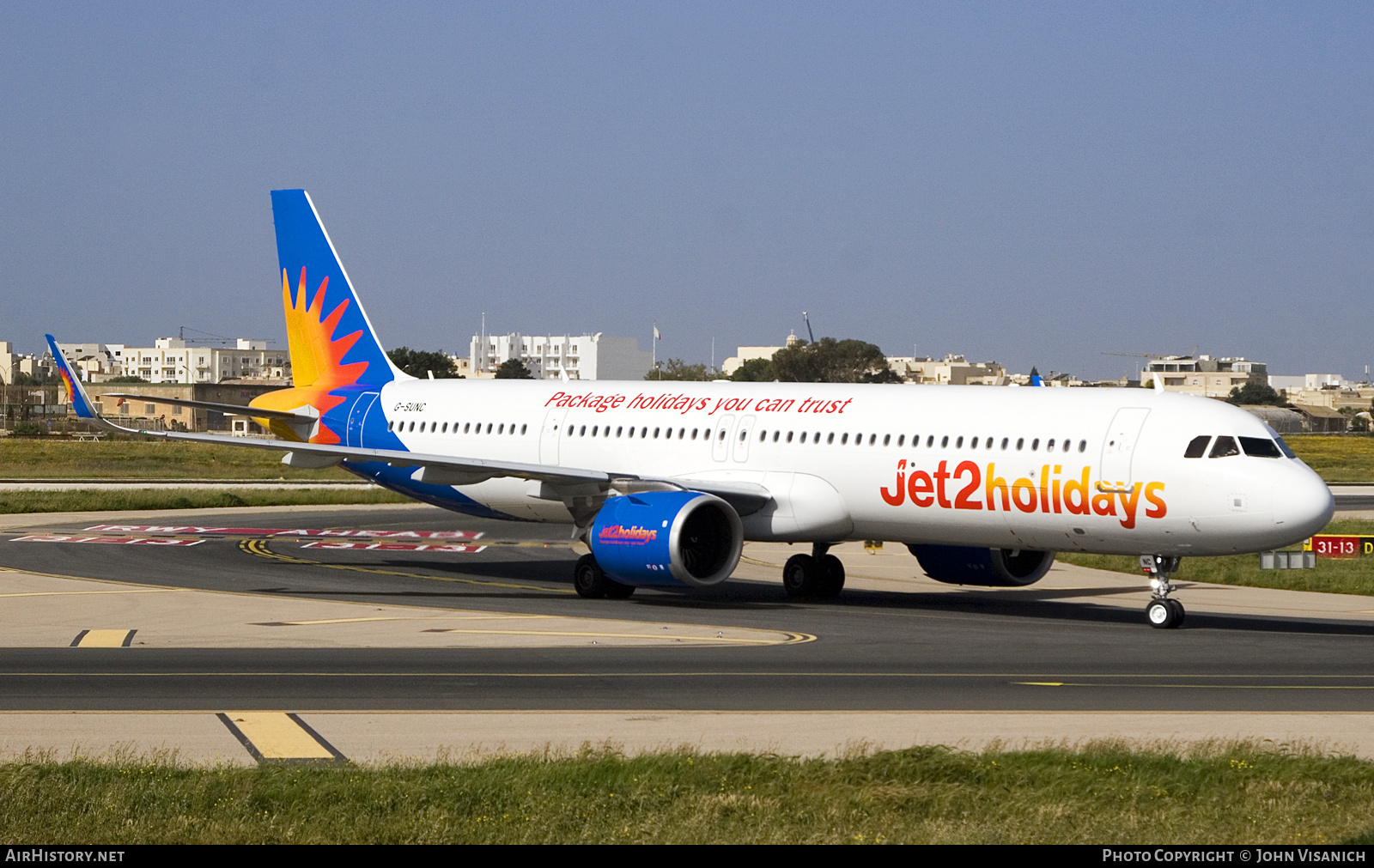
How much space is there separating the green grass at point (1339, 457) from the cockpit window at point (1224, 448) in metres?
82.6

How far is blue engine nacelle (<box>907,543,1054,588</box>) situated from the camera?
33094 mm

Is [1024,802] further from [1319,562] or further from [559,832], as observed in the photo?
[1319,562]

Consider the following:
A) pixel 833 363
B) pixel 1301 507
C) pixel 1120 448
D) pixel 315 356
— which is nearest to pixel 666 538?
pixel 1120 448

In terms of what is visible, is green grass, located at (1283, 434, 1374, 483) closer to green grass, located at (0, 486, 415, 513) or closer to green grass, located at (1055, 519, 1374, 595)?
green grass, located at (1055, 519, 1374, 595)

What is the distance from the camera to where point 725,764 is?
1498 cm

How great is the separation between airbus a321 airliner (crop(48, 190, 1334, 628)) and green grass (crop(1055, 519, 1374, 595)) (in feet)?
25.9

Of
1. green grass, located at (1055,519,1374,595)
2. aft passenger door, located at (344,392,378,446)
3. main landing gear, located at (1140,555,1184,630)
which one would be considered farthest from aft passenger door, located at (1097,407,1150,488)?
aft passenger door, located at (344,392,378,446)

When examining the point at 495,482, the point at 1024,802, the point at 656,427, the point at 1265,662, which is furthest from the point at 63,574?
the point at 1024,802

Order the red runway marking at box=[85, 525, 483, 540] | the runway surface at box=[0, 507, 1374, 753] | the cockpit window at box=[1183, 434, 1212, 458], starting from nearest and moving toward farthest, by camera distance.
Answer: the runway surface at box=[0, 507, 1374, 753] → the cockpit window at box=[1183, 434, 1212, 458] → the red runway marking at box=[85, 525, 483, 540]

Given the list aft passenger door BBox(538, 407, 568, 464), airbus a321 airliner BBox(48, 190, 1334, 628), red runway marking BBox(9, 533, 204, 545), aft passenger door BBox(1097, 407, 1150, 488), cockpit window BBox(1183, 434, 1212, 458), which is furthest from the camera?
red runway marking BBox(9, 533, 204, 545)

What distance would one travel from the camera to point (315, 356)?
139 feet

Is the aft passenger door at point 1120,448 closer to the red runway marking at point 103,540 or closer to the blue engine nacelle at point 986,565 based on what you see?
the blue engine nacelle at point 986,565

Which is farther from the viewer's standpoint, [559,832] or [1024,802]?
[1024,802]

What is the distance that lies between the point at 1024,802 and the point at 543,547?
34032mm
